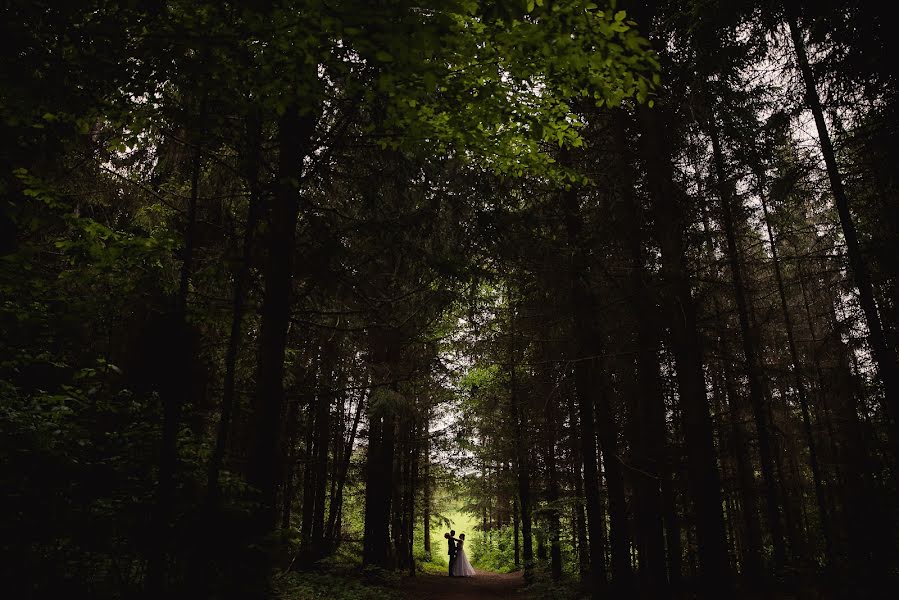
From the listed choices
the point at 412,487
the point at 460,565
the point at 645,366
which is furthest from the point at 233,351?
the point at 460,565

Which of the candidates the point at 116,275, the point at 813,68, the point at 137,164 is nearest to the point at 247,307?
the point at 116,275

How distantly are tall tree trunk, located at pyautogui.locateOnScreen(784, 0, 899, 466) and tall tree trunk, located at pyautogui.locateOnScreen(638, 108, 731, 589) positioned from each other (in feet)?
8.18

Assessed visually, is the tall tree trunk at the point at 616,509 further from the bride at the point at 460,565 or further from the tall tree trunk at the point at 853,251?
the bride at the point at 460,565

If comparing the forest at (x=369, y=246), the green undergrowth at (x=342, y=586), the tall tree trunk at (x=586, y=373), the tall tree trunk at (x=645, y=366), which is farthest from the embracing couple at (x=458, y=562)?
the tall tree trunk at (x=645, y=366)

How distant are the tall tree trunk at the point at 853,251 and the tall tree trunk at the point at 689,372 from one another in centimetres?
249

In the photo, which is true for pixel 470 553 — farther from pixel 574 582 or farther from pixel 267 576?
pixel 267 576

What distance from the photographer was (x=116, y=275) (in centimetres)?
464

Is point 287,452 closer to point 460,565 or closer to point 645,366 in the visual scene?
point 460,565

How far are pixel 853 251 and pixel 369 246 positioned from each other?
7833 mm

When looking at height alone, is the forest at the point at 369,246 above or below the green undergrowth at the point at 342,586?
above

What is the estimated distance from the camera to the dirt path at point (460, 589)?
1373 centimetres

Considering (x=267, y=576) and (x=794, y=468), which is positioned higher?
(x=794, y=468)

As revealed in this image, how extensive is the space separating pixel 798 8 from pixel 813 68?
97cm

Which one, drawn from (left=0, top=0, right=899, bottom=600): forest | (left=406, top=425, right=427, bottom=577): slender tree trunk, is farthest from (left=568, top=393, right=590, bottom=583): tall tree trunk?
(left=406, top=425, right=427, bottom=577): slender tree trunk
